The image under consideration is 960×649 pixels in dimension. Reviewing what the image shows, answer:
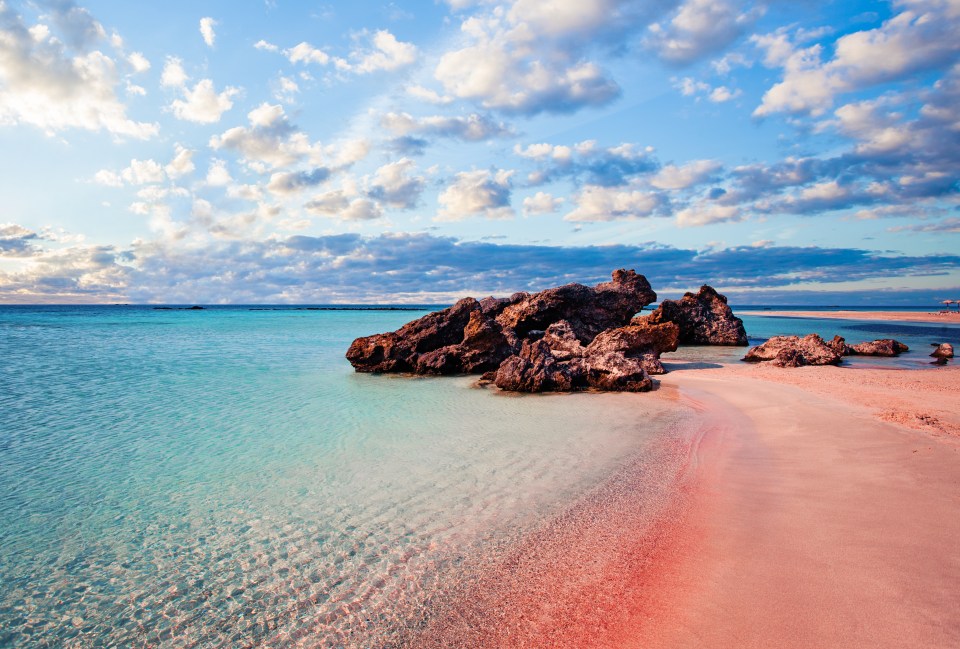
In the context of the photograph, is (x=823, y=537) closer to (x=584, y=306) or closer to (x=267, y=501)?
(x=267, y=501)

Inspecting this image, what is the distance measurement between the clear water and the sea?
2cm

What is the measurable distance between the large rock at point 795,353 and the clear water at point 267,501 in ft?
31.8

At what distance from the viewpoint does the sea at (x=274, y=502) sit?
3.65 meters

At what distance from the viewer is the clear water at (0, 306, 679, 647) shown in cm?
366

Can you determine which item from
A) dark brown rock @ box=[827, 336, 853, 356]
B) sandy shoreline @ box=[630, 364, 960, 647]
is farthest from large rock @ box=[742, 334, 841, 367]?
A: sandy shoreline @ box=[630, 364, 960, 647]

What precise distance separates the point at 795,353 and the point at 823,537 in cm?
1644

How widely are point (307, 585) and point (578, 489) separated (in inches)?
134

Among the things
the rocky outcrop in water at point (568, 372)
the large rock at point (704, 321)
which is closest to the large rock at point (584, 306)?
the rocky outcrop in water at point (568, 372)

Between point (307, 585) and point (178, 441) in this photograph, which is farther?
point (178, 441)

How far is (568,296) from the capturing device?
21.6 m

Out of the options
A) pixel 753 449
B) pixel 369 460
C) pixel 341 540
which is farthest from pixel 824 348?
pixel 341 540

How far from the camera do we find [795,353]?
60.2 ft

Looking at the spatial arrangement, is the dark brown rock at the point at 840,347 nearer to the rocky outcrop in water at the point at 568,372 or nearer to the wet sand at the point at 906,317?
the rocky outcrop in water at the point at 568,372

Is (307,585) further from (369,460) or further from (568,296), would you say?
(568,296)
